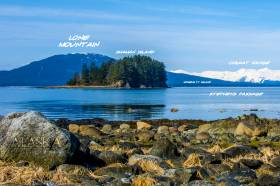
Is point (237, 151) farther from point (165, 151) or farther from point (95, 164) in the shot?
point (95, 164)

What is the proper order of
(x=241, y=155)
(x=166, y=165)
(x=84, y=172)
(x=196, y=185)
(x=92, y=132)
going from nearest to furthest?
(x=196, y=185) < (x=84, y=172) < (x=166, y=165) < (x=241, y=155) < (x=92, y=132)

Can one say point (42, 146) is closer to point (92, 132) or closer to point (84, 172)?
point (84, 172)

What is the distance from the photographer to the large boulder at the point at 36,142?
16859 millimetres

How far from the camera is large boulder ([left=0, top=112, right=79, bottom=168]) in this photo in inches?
664

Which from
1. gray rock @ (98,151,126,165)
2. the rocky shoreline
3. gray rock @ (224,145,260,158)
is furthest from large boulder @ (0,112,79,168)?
gray rock @ (224,145,260,158)

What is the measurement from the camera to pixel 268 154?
69.6 feet

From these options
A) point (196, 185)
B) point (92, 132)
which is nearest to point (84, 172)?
point (196, 185)

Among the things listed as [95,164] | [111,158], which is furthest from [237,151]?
[95,164]

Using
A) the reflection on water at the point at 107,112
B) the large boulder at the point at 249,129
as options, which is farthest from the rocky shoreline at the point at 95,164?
the reflection on water at the point at 107,112

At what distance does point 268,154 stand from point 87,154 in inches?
259

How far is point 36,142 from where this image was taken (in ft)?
55.7

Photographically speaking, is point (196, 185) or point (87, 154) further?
point (87, 154)

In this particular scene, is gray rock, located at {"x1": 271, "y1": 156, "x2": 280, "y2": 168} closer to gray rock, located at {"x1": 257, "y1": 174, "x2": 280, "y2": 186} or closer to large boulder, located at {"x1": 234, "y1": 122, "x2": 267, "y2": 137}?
gray rock, located at {"x1": 257, "y1": 174, "x2": 280, "y2": 186}

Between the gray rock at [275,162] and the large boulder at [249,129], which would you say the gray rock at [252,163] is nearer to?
the gray rock at [275,162]
